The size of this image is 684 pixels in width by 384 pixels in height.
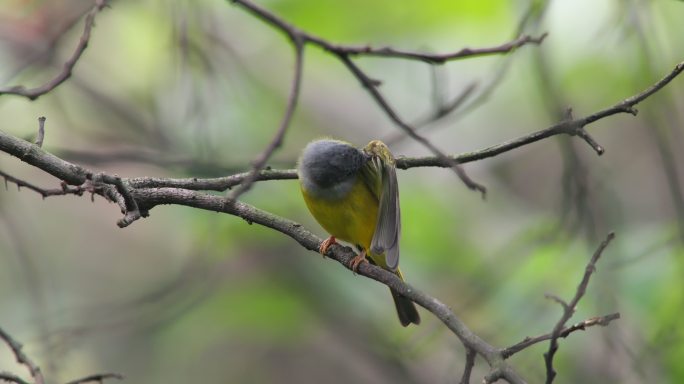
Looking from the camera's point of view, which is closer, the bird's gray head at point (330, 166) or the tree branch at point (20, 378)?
the tree branch at point (20, 378)

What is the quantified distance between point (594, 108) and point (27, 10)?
3877mm

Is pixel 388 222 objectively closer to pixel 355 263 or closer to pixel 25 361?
pixel 355 263

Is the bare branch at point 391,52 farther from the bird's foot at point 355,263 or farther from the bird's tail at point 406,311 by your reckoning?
the bird's tail at point 406,311

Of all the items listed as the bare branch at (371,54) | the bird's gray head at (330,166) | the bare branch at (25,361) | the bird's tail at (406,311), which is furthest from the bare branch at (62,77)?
the bird's tail at (406,311)

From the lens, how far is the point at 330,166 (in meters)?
3.64

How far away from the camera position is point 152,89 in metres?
6.30

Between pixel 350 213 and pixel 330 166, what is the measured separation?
228 millimetres

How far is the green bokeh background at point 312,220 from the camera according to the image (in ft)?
13.6

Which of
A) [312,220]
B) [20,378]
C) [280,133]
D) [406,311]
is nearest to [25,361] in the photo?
[20,378]

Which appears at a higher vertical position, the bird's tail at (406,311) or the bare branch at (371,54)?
the bird's tail at (406,311)

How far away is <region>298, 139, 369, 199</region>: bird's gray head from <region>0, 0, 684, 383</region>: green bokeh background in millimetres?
526

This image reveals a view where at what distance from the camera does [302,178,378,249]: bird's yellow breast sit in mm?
3689

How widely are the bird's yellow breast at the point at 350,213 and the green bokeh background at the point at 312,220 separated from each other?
580mm

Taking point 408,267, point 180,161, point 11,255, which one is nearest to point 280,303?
point 408,267
